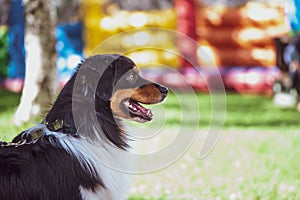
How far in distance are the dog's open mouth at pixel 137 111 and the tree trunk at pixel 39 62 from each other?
4831 mm

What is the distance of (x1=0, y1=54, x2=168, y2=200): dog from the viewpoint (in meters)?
3.52

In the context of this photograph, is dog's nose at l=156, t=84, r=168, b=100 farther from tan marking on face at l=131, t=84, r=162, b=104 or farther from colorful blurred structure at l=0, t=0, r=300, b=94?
colorful blurred structure at l=0, t=0, r=300, b=94

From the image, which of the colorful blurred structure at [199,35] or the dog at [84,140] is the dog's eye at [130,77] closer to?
the dog at [84,140]

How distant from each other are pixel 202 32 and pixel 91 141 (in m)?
10.2

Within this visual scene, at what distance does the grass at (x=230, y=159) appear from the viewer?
5574mm

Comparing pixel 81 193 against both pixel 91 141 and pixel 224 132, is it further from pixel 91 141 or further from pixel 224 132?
pixel 224 132

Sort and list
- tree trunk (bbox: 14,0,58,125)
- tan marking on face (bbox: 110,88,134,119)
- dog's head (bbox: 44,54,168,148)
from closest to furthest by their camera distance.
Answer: dog's head (bbox: 44,54,168,148) → tan marking on face (bbox: 110,88,134,119) → tree trunk (bbox: 14,0,58,125)

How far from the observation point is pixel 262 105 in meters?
11.4

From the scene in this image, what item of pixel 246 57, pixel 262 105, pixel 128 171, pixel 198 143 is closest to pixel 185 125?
pixel 128 171

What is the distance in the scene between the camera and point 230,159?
Answer: 715 cm

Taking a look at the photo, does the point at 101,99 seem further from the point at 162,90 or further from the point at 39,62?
the point at 39,62

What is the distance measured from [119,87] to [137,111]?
0.69 ft

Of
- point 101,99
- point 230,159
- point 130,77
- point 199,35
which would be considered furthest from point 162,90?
point 199,35

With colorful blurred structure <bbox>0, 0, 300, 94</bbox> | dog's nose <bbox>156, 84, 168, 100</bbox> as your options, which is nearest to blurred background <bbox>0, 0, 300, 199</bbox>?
colorful blurred structure <bbox>0, 0, 300, 94</bbox>
